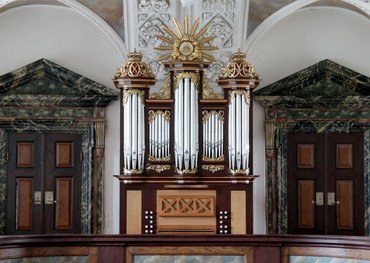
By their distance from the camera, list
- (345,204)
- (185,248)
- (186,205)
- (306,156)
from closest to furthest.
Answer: (185,248)
(186,205)
(345,204)
(306,156)

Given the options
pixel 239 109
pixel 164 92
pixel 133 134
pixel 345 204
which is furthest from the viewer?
pixel 345 204

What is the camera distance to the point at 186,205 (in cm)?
1196

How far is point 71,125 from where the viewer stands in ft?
45.6

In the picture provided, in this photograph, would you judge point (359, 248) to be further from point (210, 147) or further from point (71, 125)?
point (71, 125)

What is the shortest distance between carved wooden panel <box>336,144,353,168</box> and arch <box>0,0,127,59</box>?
3606mm

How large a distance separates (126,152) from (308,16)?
3.99 meters

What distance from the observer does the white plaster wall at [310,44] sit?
14016 mm

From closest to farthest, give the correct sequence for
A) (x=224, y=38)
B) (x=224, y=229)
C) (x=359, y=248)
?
(x=359, y=248) → (x=224, y=229) → (x=224, y=38)

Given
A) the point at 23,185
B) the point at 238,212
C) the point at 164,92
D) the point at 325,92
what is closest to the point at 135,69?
the point at 164,92

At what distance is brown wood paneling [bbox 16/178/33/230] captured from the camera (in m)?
13.8

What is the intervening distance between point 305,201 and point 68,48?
4.35m

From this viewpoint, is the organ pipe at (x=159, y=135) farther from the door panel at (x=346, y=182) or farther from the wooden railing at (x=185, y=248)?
the door panel at (x=346, y=182)

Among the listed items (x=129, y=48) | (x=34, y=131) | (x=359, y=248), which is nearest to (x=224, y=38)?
(x=129, y=48)

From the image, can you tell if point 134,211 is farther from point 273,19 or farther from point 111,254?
point 273,19
